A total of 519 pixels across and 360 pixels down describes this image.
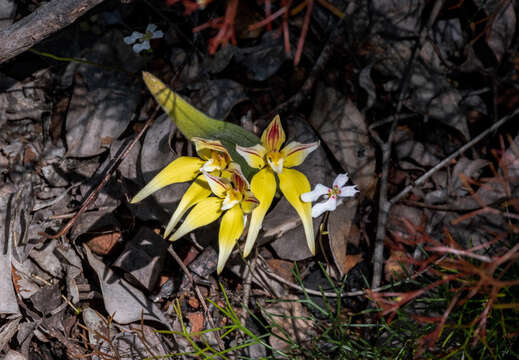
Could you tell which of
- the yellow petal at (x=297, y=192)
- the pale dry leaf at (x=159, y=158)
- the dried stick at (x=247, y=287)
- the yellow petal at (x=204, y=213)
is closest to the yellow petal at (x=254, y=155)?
the yellow petal at (x=297, y=192)

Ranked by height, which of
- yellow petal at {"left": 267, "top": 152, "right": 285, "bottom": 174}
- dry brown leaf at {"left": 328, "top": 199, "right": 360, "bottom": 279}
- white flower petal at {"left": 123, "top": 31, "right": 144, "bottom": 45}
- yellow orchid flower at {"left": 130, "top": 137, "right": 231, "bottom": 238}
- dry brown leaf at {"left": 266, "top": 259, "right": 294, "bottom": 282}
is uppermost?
white flower petal at {"left": 123, "top": 31, "right": 144, "bottom": 45}

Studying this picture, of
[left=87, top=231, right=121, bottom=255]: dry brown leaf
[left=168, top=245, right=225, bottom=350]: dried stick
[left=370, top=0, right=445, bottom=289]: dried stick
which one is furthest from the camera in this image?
[left=87, top=231, right=121, bottom=255]: dry brown leaf

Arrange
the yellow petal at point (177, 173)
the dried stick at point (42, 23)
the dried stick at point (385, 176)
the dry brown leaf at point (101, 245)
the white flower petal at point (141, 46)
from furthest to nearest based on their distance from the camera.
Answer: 1. the white flower petal at point (141, 46)
2. the dry brown leaf at point (101, 245)
3. the dried stick at point (385, 176)
4. the dried stick at point (42, 23)
5. the yellow petal at point (177, 173)

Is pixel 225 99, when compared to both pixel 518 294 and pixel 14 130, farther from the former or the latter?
pixel 518 294

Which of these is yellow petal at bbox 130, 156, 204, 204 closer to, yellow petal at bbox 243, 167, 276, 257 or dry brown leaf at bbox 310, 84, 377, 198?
yellow petal at bbox 243, 167, 276, 257

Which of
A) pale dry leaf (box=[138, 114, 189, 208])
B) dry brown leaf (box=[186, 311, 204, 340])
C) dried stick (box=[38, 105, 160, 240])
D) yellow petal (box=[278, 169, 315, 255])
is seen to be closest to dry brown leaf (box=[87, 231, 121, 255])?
dried stick (box=[38, 105, 160, 240])

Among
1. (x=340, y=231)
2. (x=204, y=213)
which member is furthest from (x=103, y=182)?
(x=340, y=231)

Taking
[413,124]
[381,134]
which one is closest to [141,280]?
[381,134]

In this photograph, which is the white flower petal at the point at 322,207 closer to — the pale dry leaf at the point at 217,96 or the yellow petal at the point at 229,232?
the yellow petal at the point at 229,232
